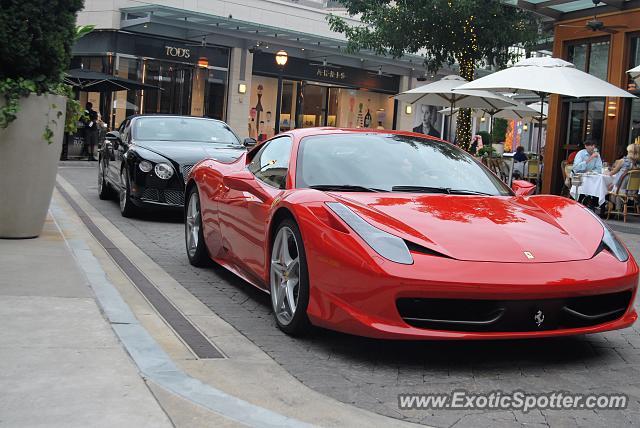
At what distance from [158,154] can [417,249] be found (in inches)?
278

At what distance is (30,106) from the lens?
7621 millimetres

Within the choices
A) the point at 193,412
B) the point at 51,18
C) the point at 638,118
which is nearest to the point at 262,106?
the point at 638,118

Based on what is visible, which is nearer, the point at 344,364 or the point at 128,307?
the point at 344,364

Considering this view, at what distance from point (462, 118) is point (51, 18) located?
17013 mm

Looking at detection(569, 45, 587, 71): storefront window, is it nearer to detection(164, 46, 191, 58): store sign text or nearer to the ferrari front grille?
the ferrari front grille

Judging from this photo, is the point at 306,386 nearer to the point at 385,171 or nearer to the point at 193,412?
the point at 193,412

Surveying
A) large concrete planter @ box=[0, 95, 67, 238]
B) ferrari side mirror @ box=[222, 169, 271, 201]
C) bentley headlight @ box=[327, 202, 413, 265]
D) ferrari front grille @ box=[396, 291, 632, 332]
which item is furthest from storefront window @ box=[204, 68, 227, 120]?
ferrari front grille @ box=[396, 291, 632, 332]

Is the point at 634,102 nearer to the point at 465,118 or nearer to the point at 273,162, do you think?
the point at 465,118

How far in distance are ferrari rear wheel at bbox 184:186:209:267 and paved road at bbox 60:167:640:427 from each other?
4.85 feet

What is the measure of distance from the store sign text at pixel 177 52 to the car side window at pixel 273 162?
90.2ft

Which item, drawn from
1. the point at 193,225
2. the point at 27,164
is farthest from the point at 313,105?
the point at 193,225

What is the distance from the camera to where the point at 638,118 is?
58.3 feet

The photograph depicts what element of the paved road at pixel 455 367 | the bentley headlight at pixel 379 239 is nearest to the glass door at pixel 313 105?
the paved road at pixel 455 367

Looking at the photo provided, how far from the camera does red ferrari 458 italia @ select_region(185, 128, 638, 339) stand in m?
4.27
